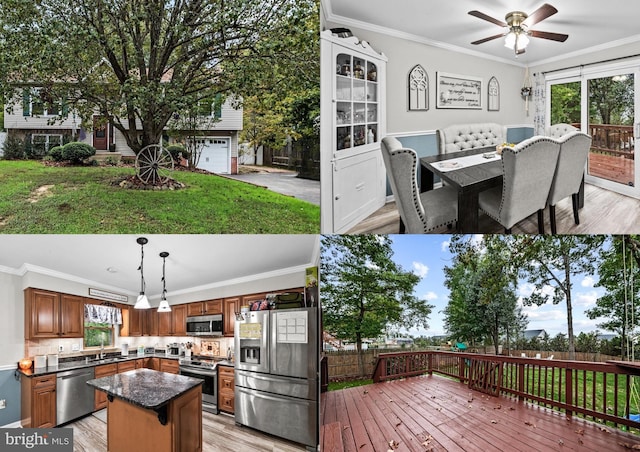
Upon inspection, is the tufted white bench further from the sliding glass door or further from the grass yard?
the grass yard

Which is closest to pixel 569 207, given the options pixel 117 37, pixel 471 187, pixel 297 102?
pixel 471 187

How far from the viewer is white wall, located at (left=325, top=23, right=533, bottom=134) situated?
137cm

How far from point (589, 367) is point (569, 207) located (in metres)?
1.28

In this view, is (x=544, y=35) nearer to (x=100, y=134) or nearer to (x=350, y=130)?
(x=350, y=130)

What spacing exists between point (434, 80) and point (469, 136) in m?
0.24

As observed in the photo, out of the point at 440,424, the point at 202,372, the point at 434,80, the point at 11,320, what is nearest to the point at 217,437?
the point at 202,372

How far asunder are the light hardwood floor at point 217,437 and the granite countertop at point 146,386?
17cm

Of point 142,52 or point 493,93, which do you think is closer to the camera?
point 493,93

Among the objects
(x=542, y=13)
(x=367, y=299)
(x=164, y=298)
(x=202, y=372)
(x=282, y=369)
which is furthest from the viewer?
(x=282, y=369)

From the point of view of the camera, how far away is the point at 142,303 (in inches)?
81.0

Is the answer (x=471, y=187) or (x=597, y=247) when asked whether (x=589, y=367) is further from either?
(x=471, y=187)

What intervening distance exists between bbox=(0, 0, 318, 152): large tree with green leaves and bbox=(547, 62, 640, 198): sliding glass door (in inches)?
48.5

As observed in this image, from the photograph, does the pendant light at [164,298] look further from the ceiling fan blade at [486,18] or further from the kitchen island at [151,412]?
the ceiling fan blade at [486,18]

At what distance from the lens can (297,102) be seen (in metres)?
1.94
